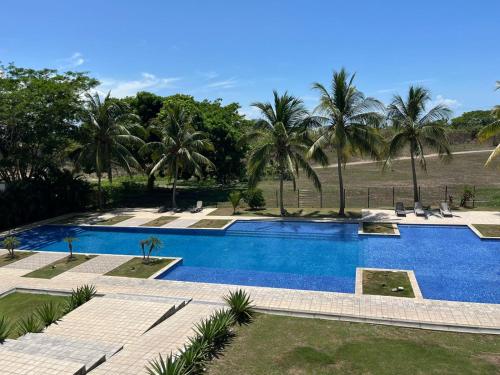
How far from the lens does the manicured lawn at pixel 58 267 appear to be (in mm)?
15036

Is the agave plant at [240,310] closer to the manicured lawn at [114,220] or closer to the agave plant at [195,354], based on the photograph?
the agave plant at [195,354]

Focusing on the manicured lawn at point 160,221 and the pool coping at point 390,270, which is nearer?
the pool coping at point 390,270

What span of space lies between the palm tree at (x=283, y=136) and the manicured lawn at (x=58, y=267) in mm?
10216

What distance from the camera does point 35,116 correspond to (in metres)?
23.7

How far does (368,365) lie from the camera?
302 inches

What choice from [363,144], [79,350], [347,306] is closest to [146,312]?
[79,350]

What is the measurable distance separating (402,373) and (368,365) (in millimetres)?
630

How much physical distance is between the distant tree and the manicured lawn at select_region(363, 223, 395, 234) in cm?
1870

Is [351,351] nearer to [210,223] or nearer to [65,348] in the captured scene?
[65,348]

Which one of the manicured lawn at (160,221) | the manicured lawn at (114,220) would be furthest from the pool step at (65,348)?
the manicured lawn at (114,220)

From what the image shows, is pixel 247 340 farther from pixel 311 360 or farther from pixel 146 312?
pixel 146 312

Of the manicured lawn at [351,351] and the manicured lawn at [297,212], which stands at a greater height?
the manicured lawn at [297,212]

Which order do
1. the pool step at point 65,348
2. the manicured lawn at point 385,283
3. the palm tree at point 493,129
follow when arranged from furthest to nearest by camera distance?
1. the palm tree at point 493,129
2. the manicured lawn at point 385,283
3. the pool step at point 65,348

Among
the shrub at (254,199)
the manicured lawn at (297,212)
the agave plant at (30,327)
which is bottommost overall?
the agave plant at (30,327)
